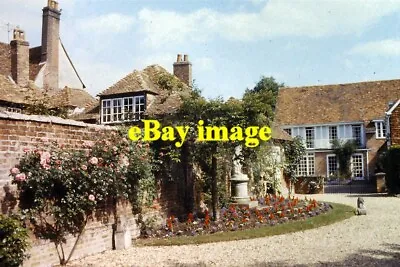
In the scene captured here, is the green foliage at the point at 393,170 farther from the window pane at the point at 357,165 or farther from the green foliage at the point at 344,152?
the window pane at the point at 357,165

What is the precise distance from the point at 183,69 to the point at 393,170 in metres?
14.1

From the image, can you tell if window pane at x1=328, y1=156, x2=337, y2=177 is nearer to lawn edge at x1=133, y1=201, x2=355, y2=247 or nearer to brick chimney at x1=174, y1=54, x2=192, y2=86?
brick chimney at x1=174, y1=54, x2=192, y2=86

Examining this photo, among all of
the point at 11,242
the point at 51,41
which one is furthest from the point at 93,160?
the point at 51,41

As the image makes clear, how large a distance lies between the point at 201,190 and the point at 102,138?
5844mm

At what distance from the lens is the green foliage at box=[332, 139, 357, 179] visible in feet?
122

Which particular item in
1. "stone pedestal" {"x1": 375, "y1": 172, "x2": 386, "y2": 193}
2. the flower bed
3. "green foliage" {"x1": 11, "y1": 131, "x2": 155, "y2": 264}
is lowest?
the flower bed

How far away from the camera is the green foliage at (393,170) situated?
2041 centimetres

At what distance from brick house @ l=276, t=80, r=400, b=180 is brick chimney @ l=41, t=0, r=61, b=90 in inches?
853

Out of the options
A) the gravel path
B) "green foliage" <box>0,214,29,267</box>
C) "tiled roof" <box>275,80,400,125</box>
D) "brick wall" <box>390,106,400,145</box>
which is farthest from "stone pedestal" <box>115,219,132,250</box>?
"tiled roof" <box>275,80,400,125</box>

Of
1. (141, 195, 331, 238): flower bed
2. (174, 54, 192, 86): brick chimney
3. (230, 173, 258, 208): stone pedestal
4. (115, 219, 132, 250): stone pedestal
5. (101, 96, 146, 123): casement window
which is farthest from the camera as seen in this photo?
(174, 54, 192, 86): brick chimney

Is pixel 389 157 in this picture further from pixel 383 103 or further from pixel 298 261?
pixel 383 103

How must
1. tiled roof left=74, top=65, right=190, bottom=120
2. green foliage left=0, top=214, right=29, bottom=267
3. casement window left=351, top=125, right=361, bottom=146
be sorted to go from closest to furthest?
1. green foliage left=0, top=214, right=29, bottom=267
2. tiled roof left=74, top=65, right=190, bottom=120
3. casement window left=351, top=125, right=361, bottom=146

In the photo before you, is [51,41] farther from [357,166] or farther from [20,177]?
[357,166]

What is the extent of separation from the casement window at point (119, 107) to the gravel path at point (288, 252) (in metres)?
13.4
